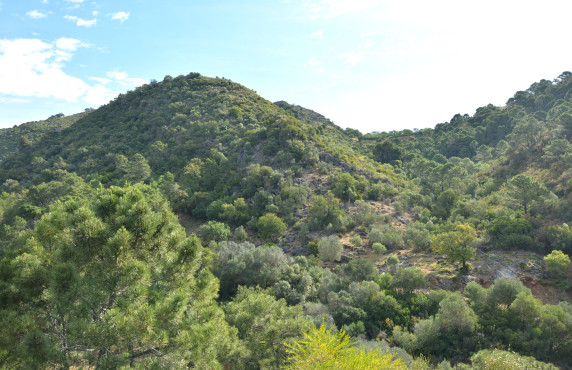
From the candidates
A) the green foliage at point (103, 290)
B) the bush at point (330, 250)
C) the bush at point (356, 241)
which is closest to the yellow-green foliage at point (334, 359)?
the green foliage at point (103, 290)

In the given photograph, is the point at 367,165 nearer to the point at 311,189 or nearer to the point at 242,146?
the point at 311,189

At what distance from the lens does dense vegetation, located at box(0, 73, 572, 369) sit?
638 centimetres

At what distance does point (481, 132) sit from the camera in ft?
255

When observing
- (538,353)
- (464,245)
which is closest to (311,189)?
(464,245)

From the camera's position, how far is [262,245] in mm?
30094

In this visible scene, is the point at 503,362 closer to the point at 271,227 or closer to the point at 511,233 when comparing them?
the point at 511,233

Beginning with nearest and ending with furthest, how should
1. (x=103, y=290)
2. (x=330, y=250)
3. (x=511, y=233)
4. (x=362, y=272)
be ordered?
(x=103, y=290) → (x=362, y=272) → (x=511, y=233) → (x=330, y=250)

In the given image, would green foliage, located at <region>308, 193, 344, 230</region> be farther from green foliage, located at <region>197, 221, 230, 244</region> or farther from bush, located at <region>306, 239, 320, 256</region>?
green foliage, located at <region>197, 221, 230, 244</region>

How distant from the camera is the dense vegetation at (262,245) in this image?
251 inches

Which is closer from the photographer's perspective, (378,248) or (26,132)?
(378,248)

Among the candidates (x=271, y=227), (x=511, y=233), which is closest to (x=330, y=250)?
(x=271, y=227)

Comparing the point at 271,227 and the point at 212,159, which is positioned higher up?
the point at 212,159

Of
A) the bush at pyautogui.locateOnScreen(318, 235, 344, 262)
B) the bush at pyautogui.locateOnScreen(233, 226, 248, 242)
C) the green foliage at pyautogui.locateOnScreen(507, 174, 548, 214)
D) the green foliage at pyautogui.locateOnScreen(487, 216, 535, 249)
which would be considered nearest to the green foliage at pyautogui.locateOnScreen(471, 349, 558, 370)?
the bush at pyautogui.locateOnScreen(318, 235, 344, 262)

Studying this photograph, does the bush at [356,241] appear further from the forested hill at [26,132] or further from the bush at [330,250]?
the forested hill at [26,132]
